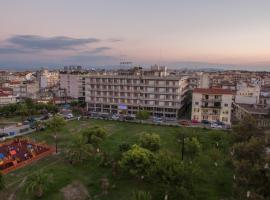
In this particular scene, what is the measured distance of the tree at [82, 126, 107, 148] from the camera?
126 feet

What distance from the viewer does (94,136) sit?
38.4 meters

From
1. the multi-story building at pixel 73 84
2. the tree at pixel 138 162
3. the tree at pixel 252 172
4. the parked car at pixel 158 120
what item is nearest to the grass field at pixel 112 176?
the tree at pixel 138 162

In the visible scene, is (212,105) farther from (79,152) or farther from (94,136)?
(79,152)

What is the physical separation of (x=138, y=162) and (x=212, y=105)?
4315cm

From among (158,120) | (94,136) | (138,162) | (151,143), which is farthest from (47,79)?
(138,162)

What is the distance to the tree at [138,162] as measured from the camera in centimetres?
2759

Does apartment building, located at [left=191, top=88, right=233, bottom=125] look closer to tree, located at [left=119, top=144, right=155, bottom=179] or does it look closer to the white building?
the white building

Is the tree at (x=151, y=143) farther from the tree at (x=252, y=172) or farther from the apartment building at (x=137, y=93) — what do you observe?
the apartment building at (x=137, y=93)

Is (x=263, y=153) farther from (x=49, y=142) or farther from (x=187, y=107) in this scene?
(x=187, y=107)

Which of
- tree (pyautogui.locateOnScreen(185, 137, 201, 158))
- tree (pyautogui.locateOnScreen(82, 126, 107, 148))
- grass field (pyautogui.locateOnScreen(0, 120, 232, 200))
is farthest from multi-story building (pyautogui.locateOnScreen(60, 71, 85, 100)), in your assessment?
tree (pyautogui.locateOnScreen(185, 137, 201, 158))

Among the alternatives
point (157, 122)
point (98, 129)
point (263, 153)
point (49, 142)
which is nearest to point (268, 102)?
point (157, 122)

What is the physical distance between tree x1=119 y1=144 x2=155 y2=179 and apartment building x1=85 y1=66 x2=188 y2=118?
4146 centimetres

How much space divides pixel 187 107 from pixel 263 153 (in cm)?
5414

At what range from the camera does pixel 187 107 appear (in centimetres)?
8075
